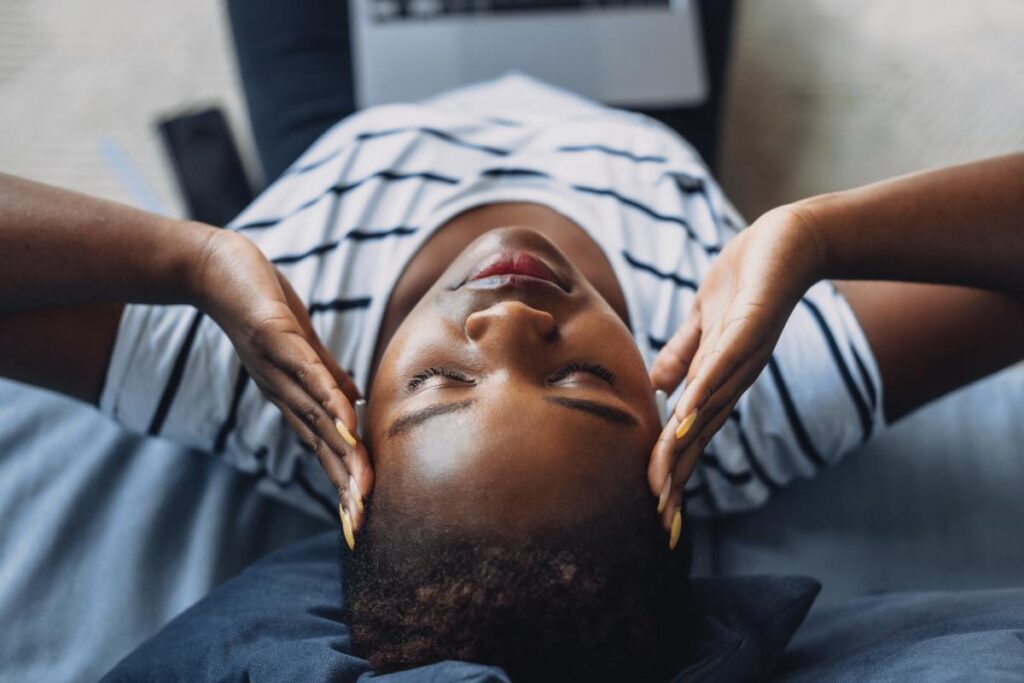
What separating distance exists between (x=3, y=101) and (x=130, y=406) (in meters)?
0.82

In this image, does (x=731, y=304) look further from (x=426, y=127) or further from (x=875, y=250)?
(x=426, y=127)

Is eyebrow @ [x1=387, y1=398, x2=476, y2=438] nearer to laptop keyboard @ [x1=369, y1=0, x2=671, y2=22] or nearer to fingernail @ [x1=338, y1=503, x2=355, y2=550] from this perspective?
fingernail @ [x1=338, y1=503, x2=355, y2=550]

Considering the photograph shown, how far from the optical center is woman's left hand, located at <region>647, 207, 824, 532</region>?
0.63m

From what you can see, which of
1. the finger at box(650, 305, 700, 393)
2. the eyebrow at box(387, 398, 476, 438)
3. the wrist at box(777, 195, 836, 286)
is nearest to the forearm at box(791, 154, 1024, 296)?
the wrist at box(777, 195, 836, 286)

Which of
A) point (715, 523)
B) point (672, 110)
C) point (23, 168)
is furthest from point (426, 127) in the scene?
point (23, 168)

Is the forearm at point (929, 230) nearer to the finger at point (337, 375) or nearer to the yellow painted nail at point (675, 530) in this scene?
the yellow painted nail at point (675, 530)

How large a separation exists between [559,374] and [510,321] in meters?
0.05

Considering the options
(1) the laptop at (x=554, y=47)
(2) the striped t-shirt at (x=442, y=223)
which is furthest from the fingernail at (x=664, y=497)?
(1) the laptop at (x=554, y=47)

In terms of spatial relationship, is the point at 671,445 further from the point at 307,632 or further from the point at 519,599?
the point at 307,632

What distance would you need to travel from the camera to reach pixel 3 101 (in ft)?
4.53

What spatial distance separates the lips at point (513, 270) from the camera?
0.70 meters

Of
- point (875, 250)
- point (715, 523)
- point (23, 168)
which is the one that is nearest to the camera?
point (875, 250)

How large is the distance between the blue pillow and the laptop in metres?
0.64

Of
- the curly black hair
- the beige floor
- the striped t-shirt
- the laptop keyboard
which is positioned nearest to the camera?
the curly black hair
